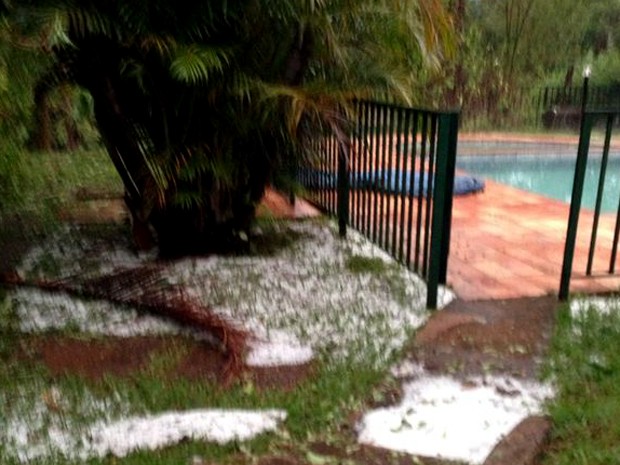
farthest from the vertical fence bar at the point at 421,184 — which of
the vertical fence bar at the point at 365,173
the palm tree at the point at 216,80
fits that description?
the vertical fence bar at the point at 365,173

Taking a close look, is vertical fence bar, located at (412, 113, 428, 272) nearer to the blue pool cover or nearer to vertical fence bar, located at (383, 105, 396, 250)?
the blue pool cover

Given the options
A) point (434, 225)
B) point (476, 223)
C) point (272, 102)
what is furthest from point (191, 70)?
point (476, 223)

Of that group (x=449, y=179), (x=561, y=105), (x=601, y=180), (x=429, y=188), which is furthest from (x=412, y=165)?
(x=561, y=105)

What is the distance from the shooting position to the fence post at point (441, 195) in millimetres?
3383

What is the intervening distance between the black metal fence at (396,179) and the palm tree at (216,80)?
288 mm

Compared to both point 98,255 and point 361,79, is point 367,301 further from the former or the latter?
point 98,255

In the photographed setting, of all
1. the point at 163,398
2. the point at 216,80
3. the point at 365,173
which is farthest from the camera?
the point at 365,173

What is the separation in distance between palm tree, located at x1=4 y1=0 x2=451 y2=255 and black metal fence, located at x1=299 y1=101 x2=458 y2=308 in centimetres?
29

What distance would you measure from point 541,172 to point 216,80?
7.97 m

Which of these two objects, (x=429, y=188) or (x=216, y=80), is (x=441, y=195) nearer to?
(x=429, y=188)

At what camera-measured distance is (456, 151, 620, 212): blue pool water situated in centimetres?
938

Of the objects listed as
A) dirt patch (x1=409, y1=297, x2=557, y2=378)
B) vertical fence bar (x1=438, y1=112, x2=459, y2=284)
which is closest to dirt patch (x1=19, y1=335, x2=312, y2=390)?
dirt patch (x1=409, y1=297, x2=557, y2=378)

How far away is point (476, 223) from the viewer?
5.53m

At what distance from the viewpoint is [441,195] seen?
11.5ft
